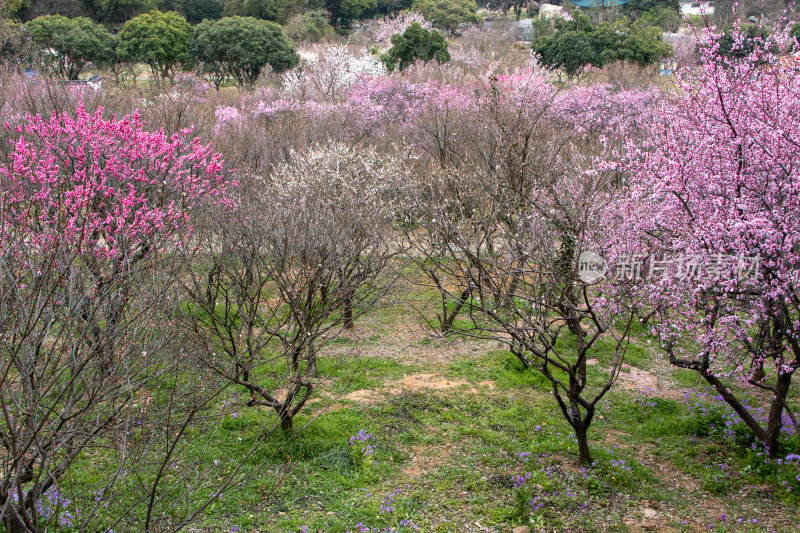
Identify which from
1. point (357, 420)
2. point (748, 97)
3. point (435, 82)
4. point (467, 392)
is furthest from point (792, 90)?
point (435, 82)

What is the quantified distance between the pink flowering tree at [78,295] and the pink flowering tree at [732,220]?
5.55m

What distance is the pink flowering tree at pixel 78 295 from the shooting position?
4.10m

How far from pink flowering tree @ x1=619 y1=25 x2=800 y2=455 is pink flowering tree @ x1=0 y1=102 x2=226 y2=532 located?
5550mm

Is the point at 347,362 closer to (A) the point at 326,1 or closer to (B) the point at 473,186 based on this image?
(B) the point at 473,186

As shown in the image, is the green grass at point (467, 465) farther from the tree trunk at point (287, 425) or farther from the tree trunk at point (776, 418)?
the tree trunk at point (776, 418)

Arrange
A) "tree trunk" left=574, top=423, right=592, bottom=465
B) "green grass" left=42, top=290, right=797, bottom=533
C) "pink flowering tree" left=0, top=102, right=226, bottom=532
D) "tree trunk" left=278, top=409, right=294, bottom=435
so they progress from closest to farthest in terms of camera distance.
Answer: "pink flowering tree" left=0, top=102, right=226, bottom=532 < "green grass" left=42, top=290, right=797, bottom=533 < "tree trunk" left=574, top=423, right=592, bottom=465 < "tree trunk" left=278, top=409, right=294, bottom=435

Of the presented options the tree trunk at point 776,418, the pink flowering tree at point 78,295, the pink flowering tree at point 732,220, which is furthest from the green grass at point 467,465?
the pink flowering tree at point 732,220

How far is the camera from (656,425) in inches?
352

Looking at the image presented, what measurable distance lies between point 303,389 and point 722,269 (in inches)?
243

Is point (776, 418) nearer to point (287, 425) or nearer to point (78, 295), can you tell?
point (287, 425)

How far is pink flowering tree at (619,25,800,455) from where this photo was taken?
6.61 meters

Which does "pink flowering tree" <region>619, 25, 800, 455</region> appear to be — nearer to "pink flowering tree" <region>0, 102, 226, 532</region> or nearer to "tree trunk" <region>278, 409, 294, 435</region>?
"tree trunk" <region>278, 409, 294, 435</region>

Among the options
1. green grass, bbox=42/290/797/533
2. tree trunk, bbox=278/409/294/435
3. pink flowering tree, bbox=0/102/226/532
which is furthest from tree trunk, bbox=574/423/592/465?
pink flowering tree, bbox=0/102/226/532

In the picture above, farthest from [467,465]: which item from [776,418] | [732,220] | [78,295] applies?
[78,295]
